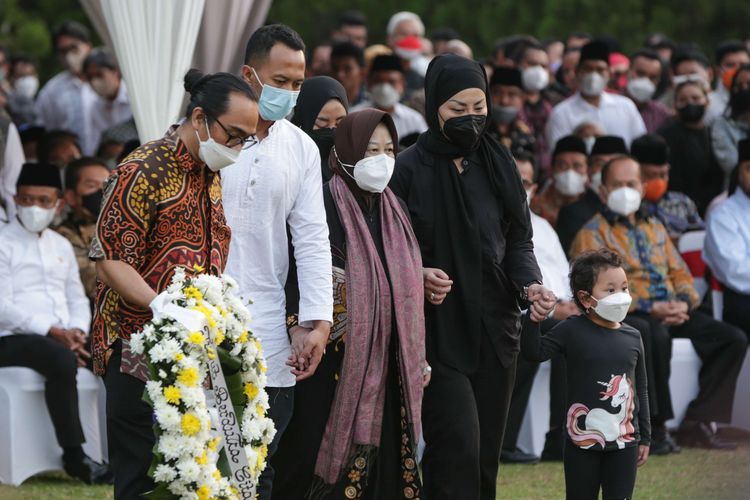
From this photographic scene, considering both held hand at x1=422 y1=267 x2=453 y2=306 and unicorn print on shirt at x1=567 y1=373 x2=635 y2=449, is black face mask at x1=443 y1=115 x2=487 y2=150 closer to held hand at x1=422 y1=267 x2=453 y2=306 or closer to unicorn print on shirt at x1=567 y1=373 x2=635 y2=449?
held hand at x1=422 y1=267 x2=453 y2=306

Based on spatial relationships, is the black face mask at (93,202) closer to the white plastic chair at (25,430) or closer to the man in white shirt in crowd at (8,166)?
the man in white shirt in crowd at (8,166)

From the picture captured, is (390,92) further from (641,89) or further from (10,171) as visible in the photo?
(10,171)

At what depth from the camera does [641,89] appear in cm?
1336

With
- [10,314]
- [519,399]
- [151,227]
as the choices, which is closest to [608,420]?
[151,227]

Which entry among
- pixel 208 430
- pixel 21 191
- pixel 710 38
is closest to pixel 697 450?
pixel 21 191

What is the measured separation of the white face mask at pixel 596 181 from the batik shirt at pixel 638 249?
371mm

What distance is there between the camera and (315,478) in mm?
5957

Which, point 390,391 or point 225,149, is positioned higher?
point 225,149

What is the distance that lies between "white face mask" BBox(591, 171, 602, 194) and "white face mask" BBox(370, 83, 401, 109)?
193cm

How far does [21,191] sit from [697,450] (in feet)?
16.6

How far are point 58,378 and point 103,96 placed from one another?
482cm

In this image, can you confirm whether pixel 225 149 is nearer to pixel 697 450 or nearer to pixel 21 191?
pixel 21 191

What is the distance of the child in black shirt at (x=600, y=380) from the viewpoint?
6.21 metres

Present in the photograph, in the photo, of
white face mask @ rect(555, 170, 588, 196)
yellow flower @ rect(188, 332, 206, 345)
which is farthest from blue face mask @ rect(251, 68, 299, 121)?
white face mask @ rect(555, 170, 588, 196)
